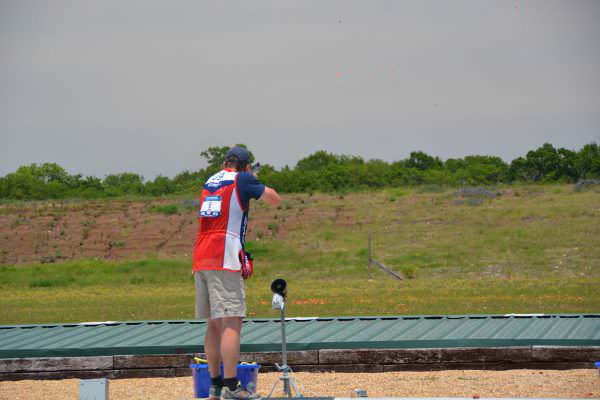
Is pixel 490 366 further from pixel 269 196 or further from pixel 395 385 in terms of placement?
pixel 269 196

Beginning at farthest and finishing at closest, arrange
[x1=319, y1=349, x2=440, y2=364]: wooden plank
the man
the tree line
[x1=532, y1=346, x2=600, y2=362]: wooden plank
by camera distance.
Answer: the tree line
[x1=319, y1=349, x2=440, y2=364]: wooden plank
[x1=532, y1=346, x2=600, y2=362]: wooden plank
the man

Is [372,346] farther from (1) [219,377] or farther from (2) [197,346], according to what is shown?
(1) [219,377]

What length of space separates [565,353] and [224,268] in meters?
3.59

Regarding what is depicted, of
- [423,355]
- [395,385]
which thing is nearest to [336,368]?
[423,355]

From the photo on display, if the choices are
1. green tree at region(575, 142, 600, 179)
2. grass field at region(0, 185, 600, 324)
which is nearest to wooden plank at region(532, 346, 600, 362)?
grass field at region(0, 185, 600, 324)

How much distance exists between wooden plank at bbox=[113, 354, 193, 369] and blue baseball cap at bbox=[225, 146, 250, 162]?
2793mm

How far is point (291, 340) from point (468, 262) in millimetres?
23368

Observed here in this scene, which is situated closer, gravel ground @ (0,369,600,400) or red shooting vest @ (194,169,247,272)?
red shooting vest @ (194,169,247,272)

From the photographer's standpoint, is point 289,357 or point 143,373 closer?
point 289,357

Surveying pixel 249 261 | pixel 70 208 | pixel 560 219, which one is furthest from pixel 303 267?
pixel 249 261

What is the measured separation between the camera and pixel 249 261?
22.3 feet

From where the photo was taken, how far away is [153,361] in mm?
9023

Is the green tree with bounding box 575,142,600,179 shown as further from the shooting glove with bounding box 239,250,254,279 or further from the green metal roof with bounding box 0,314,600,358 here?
the shooting glove with bounding box 239,250,254,279

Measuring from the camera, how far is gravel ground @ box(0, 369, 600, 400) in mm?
7453
